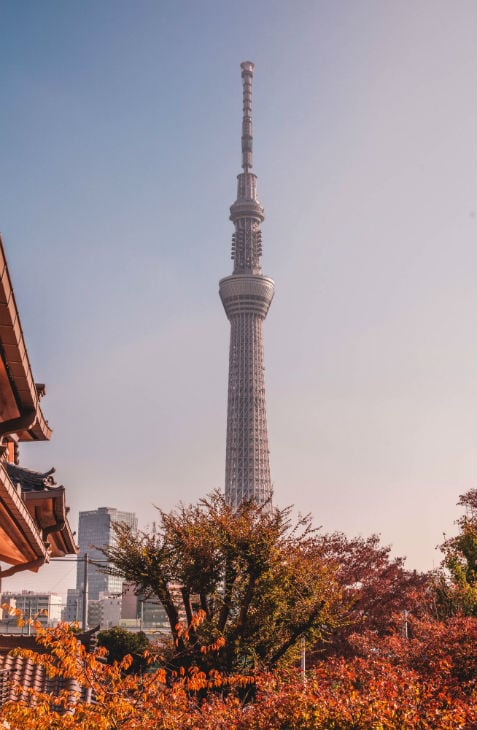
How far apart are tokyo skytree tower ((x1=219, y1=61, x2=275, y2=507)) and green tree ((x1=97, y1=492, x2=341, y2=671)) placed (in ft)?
432

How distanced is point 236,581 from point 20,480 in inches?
597

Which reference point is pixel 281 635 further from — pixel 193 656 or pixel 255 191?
pixel 255 191

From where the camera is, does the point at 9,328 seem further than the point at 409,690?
No

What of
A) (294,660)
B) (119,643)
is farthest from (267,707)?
(119,643)

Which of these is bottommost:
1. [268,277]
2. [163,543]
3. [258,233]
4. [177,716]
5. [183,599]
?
[177,716]

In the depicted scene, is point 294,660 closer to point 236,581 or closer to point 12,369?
point 236,581

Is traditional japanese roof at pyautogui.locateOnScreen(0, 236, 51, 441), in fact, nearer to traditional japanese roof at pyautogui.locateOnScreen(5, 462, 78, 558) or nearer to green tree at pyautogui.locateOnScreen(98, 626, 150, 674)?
traditional japanese roof at pyautogui.locateOnScreen(5, 462, 78, 558)

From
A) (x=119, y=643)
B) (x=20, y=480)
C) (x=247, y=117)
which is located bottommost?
(x=119, y=643)

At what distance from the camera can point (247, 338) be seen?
577 ft

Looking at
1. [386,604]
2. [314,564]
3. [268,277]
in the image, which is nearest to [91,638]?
[314,564]

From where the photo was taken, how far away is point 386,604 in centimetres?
4575

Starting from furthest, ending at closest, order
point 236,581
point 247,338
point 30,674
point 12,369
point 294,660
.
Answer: point 247,338 → point 294,660 → point 236,581 → point 30,674 → point 12,369

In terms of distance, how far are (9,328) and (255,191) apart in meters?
188

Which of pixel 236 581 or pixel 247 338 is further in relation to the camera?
pixel 247 338
